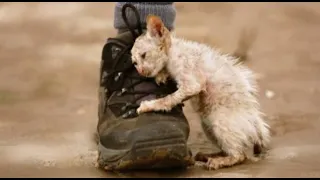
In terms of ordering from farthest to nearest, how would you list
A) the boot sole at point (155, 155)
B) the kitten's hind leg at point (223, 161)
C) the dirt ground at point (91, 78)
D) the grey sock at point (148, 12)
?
the grey sock at point (148, 12) < the dirt ground at point (91, 78) < the kitten's hind leg at point (223, 161) < the boot sole at point (155, 155)

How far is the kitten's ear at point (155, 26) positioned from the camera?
157cm

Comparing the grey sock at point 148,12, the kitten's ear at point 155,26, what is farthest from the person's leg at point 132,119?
the kitten's ear at point 155,26

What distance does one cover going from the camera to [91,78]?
101 inches

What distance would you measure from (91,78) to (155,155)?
1162 mm

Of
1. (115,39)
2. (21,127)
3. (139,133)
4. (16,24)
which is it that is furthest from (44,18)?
(139,133)

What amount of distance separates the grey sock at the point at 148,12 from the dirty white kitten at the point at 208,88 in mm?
157

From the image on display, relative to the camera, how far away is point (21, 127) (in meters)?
1.99

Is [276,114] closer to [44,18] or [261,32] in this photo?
[261,32]

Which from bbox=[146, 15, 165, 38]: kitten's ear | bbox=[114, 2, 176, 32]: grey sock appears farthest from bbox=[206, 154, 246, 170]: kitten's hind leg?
bbox=[114, 2, 176, 32]: grey sock

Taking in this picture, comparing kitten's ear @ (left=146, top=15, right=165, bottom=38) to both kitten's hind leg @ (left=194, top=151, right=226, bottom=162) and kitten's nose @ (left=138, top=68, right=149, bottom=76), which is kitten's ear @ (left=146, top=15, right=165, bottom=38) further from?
kitten's hind leg @ (left=194, top=151, right=226, bottom=162)

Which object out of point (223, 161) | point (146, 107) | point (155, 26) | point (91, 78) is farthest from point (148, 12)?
point (91, 78)

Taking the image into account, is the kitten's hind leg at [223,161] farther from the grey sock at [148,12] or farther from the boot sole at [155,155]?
the grey sock at [148,12]

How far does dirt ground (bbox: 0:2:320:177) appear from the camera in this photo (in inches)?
65.6

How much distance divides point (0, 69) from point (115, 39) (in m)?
1.03
